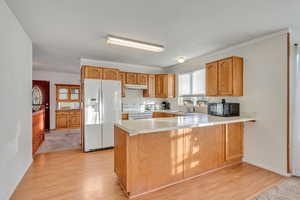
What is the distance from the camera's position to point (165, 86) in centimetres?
511

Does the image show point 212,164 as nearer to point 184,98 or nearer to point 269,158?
point 269,158

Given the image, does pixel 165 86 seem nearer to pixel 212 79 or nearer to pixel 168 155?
pixel 212 79

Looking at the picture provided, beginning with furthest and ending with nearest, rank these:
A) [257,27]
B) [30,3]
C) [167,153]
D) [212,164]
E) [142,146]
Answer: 1. [212,164]
2. [257,27]
3. [167,153]
4. [142,146]
5. [30,3]

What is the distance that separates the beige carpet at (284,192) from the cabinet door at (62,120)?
698cm

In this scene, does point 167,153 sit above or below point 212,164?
above

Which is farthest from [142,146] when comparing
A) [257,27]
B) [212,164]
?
[257,27]

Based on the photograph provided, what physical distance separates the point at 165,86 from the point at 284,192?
3756 millimetres

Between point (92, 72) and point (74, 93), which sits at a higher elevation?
point (92, 72)

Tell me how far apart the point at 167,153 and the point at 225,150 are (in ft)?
4.41

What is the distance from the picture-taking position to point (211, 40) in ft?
9.96

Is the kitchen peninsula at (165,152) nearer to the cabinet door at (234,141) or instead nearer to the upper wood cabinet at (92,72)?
the cabinet door at (234,141)

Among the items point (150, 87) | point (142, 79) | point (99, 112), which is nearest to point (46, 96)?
point (99, 112)

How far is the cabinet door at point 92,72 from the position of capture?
151 inches

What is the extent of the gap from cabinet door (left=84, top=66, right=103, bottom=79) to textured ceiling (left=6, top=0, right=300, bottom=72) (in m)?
0.60
